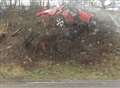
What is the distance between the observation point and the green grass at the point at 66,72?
13573mm

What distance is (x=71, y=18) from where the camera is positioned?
15109mm

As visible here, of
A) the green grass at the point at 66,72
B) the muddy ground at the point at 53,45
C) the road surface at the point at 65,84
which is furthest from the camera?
the muddy ground at the point at 53,45

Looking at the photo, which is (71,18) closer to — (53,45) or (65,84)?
(53,45)

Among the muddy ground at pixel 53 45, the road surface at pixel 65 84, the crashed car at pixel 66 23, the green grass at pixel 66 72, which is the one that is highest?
the crashed car at pixel 66 23

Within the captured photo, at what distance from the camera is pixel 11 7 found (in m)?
17.8

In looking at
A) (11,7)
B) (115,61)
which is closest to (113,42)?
(115,61)

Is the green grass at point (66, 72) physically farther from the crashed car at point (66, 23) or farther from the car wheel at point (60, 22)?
the car wheel at point (60, 22)

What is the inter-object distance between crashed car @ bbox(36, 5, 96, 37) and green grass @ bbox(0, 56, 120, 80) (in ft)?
4.40

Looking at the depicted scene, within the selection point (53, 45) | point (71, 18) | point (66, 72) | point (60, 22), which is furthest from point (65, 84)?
point (71, 18)

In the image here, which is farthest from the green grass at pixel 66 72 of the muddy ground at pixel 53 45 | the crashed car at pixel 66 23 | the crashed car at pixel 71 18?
the crashed car at pixel 71 18

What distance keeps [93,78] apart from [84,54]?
1423mm

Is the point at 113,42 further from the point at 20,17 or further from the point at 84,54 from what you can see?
the point at 20,17

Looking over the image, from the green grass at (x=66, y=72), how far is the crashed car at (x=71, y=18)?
52.8 inches

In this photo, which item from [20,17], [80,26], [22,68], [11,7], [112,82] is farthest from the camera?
[11,7]
